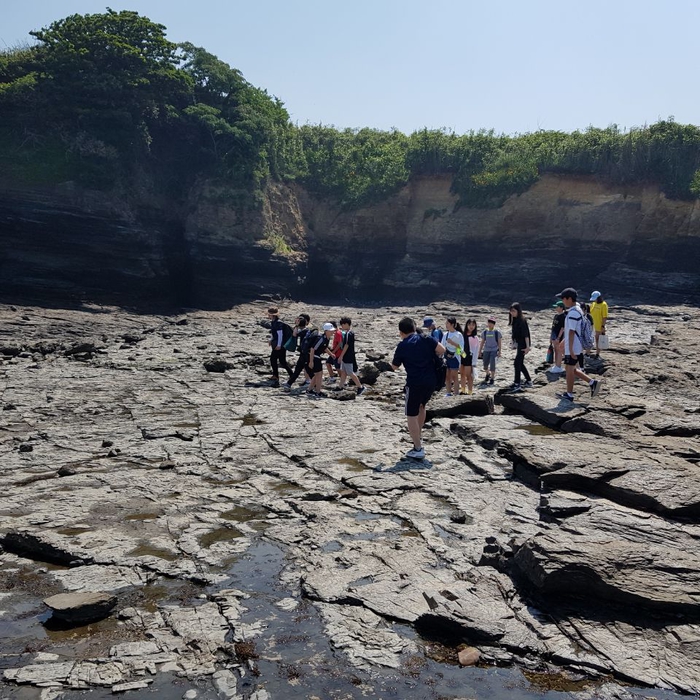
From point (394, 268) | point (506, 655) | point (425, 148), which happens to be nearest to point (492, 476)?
point (506, 655)

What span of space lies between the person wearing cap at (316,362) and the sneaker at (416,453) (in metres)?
5.34

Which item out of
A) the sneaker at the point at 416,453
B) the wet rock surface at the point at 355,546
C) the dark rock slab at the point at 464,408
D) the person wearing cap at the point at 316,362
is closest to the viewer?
the wet rock surface at the point at 355,546

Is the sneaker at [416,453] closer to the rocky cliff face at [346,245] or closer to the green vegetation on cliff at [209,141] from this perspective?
the rocky cliff face at [346,245]

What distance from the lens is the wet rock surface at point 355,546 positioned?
4.72m

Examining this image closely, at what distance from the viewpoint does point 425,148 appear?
41.2m

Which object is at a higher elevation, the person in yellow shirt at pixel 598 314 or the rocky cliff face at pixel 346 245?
the rocky cliff face at pixel 346 245

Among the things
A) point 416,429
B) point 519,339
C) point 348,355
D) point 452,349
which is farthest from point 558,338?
point 416,429

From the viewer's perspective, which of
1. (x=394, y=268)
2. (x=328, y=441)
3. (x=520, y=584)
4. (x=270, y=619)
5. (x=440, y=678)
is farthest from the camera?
(x=394, y=268)

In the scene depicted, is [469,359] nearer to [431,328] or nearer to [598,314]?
[431,328]

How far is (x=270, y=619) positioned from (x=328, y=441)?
5.41 meters

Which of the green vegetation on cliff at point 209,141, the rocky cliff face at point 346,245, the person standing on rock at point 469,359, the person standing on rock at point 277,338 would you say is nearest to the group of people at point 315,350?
the person standing on rock at point 277,338

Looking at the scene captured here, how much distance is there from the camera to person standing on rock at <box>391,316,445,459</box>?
9.57 m

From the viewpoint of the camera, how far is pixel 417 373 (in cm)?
961

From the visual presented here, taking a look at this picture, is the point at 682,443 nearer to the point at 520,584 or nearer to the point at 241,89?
the point at 520,584
